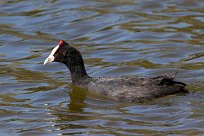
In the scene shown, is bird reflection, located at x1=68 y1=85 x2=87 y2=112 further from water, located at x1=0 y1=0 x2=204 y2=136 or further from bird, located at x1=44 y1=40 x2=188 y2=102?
bird, located at x1=44 y1=40 x2=188 y2=102

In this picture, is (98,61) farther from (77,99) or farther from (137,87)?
(137,87)

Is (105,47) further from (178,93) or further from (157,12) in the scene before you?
(178,93)

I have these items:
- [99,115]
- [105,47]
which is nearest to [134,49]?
[105,47]

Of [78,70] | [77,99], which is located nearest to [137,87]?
[77,99]

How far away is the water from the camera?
10.8 metres

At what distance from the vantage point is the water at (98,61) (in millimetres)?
10758

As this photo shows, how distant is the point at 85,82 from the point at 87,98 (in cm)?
28

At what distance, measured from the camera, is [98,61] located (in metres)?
14.5

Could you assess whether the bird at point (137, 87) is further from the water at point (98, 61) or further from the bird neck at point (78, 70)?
the bird neck at point (78, 70)

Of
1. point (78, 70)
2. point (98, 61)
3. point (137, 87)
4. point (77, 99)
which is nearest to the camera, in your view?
point (137, 87)

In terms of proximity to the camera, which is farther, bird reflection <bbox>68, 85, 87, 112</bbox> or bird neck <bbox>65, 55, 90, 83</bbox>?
bird neck <bbox>65, 55, 90, 83</bbox>

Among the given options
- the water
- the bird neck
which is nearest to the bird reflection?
the water

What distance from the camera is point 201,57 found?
46.5 feet

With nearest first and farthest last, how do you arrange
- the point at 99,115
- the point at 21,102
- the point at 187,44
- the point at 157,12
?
1. the point at 99,115
2. the point at 21,102
3. the point at 187,44
4. the point at 157,12
